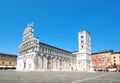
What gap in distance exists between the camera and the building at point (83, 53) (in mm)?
81044

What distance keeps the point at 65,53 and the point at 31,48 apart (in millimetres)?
23128

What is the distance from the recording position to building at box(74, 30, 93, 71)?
81.0m

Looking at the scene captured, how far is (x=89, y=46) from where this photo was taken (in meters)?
87.5

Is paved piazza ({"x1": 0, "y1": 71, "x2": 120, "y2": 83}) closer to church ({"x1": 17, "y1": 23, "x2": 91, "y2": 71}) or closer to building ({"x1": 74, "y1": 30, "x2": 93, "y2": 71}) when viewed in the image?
church ({"x1": 17, "y1": 23, "x2": 91, "y2": 71})

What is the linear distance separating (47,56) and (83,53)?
28.2 metres

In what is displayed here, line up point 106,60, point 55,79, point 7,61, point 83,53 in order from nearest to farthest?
1. point 55,79
2. point 7,61
3. point 83,53
4. point 106,60

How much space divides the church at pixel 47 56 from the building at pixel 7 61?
1120cm

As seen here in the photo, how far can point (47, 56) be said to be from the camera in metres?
59.7

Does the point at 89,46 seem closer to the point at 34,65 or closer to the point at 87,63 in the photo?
the point at 87,63

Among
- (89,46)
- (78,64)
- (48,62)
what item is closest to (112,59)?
(89,46)

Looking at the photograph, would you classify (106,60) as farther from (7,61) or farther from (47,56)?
(7,61)

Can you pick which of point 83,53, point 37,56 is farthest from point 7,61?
point 83,53

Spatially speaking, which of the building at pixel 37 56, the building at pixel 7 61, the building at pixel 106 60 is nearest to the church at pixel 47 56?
the building at pixel 37 56

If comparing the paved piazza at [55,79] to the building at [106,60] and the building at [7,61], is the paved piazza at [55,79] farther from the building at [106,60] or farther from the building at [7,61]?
the building at [106,60]
